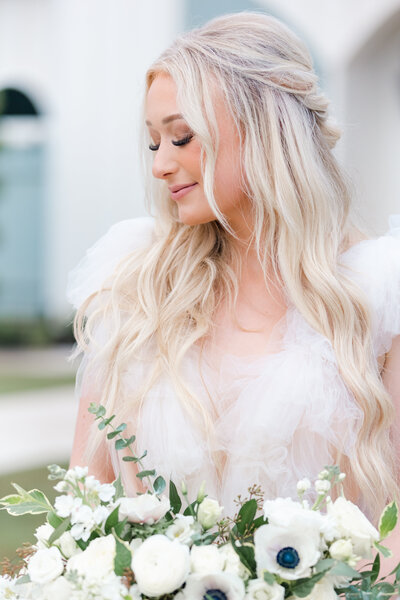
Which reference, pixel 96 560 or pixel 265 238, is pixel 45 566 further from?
pixel 265 238

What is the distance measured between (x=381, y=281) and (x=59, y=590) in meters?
1.16

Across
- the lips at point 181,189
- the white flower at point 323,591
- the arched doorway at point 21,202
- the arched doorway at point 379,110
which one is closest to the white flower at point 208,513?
the white flower at point 323,591

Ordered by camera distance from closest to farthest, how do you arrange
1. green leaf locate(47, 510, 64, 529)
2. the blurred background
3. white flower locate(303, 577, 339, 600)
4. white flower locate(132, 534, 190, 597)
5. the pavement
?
white flower locate(132, 534, 190, 597), white flower locate(303, 577, 339, 600), green leaf locate(47, 510, 64, 529), the pavement, the blurred background

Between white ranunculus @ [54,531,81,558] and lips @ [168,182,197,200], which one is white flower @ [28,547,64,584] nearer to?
white ranunculus @ [54,531,81,558]

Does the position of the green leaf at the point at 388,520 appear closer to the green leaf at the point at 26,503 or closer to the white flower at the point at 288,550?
the white flower at the point at 288,550

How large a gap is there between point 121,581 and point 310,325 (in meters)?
1.00

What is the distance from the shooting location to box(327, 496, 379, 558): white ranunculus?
5.52 ft

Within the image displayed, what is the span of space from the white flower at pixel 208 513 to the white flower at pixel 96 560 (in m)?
0.19

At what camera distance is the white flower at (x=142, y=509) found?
1724 mm

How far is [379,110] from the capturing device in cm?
1363

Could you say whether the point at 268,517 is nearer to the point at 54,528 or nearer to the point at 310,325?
the point at 54,528

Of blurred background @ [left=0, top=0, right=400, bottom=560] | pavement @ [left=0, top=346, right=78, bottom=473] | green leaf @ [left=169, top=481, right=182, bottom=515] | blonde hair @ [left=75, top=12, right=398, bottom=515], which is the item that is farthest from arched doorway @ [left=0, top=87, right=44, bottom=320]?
green leaf @ [left=169, top=481, right=182, bottom=515]

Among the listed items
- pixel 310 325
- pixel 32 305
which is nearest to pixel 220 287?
pixel 310 325

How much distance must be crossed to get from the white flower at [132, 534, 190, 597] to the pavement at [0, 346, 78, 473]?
421 cm
